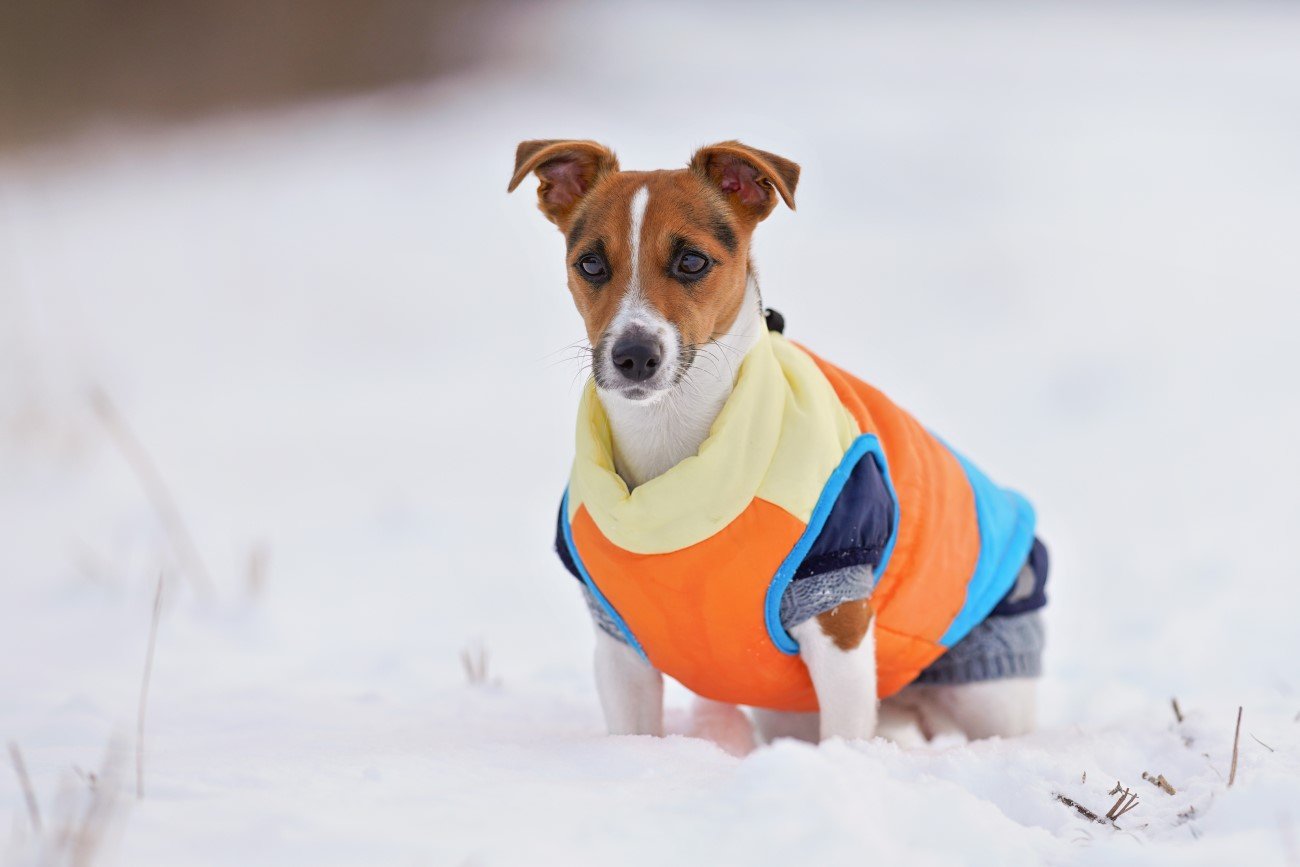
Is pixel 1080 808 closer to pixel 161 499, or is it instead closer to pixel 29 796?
pixel 29 796

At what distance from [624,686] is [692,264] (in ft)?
4.26

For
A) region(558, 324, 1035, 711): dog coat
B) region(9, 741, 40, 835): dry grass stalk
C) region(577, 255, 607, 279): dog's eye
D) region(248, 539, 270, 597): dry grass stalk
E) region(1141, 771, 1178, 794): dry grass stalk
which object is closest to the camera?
region(9, 741, 40, 835): dry grass stalk

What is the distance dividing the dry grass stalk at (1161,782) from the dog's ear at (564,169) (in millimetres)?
2398

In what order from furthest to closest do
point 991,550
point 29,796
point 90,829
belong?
A: point 991,550 < point 29,796 < point 90,829

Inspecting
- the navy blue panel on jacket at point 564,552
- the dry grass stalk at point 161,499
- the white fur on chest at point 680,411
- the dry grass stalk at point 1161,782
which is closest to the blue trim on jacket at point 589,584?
the navy blue panel on jacket at point 564,552

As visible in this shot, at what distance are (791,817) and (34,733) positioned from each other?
2.33m

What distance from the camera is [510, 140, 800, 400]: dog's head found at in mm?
3402

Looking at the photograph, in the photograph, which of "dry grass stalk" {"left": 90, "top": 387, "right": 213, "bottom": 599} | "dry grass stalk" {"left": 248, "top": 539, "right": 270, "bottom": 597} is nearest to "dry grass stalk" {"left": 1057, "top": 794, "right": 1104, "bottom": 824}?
"dry grass stalk" {"left": 248, "top": 539, "right": 270, "bottom": 597}

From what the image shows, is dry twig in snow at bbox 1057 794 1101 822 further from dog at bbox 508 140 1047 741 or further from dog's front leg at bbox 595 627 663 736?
dog's front leg at bbox 595 627 663 736

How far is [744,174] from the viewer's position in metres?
3.84

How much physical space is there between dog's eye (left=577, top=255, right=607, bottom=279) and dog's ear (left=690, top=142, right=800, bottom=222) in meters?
0.46

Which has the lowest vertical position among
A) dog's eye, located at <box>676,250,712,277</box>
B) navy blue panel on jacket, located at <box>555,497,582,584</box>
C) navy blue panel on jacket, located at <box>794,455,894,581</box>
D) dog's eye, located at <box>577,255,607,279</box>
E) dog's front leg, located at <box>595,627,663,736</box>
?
dog's front leg, located at <box>595,627,663,736</box>

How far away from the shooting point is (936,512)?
12.2 feet

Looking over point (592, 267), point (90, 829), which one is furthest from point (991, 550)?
point (90, 829)
